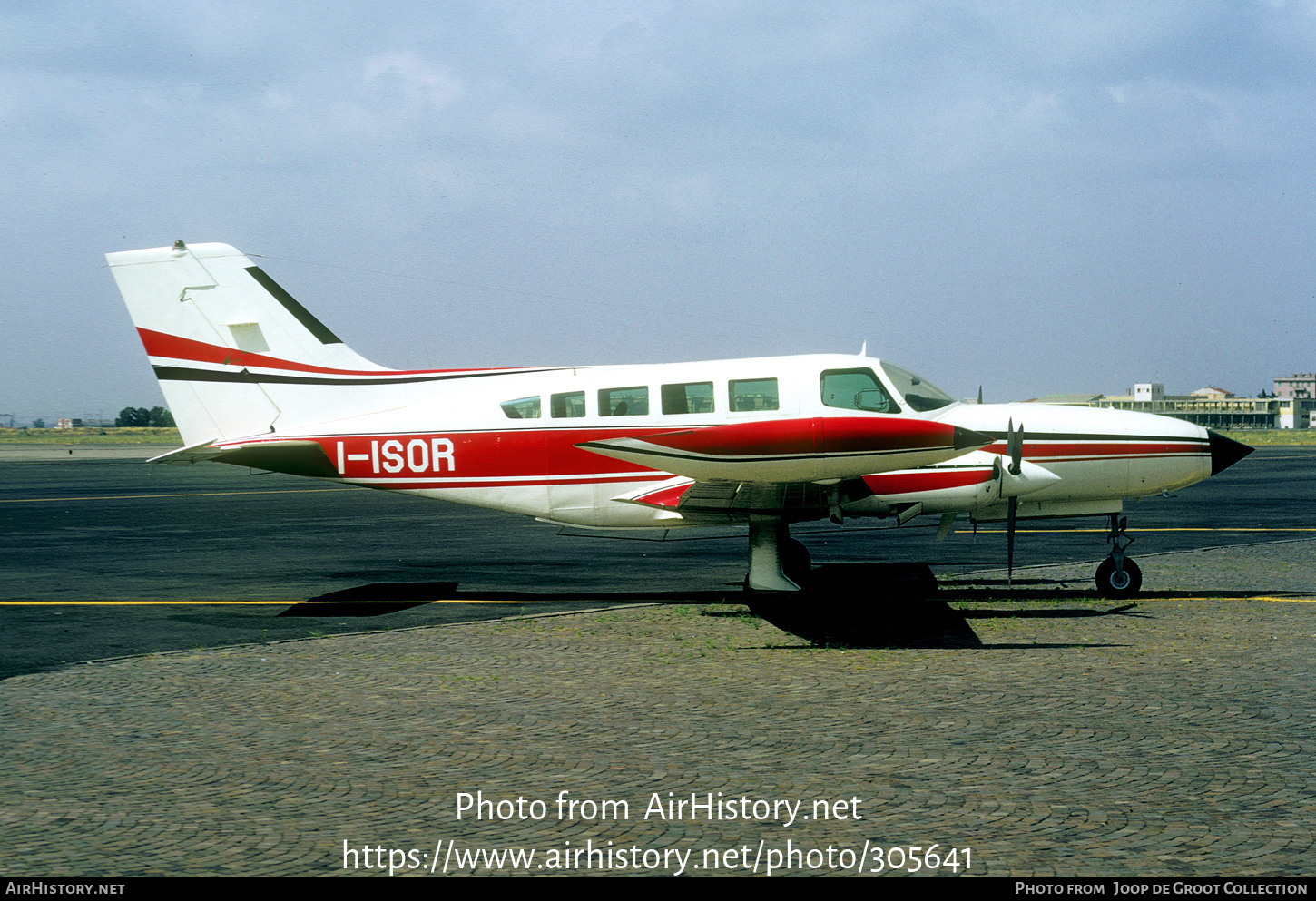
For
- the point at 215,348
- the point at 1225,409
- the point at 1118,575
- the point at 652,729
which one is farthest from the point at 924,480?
the point at 1225,409

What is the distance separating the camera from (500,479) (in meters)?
12.3

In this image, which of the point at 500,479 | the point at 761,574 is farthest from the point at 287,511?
the point at 761,574

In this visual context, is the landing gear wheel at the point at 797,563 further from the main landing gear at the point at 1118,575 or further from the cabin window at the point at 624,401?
the main landing gear at the point at 1118,575

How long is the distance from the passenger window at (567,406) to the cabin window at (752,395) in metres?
1.84

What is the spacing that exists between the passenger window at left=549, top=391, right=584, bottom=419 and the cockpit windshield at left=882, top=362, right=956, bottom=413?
3.64 metres

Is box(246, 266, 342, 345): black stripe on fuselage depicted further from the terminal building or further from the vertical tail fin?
the terminal building

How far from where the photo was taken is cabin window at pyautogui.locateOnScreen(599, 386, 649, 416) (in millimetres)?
12000

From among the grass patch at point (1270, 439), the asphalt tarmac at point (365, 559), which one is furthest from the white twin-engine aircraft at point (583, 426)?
the grass patch at point (1270, 439)

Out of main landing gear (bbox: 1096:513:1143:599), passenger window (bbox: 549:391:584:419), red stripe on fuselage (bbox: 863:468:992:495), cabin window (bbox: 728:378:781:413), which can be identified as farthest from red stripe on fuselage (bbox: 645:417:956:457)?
main landing gear (bbox: 1096:513:1143:599)

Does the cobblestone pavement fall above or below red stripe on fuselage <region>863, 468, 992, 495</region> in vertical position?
below

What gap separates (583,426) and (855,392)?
3269 mm

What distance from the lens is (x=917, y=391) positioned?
11.9m

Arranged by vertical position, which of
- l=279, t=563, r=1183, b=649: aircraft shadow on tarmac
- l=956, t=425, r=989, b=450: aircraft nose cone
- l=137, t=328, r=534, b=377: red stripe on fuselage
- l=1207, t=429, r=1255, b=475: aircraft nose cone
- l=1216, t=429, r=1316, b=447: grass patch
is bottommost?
l=279, t=563, r=1183, b=649: aircraft shadow on tarmac

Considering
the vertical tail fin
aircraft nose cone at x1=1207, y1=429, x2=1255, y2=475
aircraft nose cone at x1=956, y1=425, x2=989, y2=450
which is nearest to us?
aircraft nose cone at x1=956, y1=425, x2=989, y2=450
